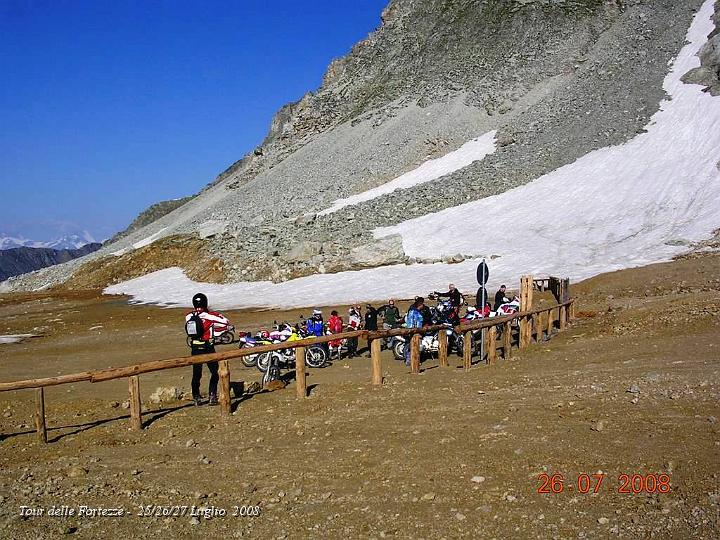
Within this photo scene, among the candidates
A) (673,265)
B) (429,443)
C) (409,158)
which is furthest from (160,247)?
(429,443)

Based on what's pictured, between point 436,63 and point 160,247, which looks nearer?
point 160,247

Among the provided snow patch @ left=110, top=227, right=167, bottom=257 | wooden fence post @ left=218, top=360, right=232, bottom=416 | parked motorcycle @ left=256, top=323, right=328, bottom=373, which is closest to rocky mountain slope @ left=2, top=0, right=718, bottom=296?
snow patch @ left=110, top=227, right=167, bottom=257

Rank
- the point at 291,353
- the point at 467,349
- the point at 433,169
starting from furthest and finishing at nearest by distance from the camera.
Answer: the point at 433,169, the point at 291,353, the point at 467,349

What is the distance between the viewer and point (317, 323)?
16.4 metres

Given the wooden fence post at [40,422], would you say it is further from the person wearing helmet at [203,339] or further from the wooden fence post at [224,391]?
the wooden fence post at [224,391]

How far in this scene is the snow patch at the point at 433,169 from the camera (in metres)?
49.6

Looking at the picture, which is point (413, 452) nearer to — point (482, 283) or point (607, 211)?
point (482, 283)

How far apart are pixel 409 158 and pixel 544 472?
50.2m

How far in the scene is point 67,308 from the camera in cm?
3588

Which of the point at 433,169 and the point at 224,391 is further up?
the point at 433,169

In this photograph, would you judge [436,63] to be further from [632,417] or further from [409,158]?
[632,417]
